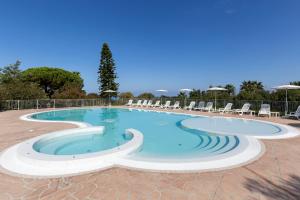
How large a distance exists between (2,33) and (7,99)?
6.65 meters

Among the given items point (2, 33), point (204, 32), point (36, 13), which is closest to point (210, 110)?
point (204, 32)

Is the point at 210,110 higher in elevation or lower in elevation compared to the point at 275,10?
lower

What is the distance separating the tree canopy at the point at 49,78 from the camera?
90.5 feet

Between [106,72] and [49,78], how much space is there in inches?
397

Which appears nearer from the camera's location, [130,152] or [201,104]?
[130,152]

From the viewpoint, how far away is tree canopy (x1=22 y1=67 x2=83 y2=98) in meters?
27.6

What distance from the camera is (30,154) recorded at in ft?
13.6

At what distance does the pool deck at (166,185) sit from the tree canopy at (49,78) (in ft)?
84.3

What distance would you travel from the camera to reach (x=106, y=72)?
24.6m

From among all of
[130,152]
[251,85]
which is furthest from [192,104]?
[251,85]

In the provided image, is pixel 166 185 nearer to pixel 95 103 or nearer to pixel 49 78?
pixel 95 103

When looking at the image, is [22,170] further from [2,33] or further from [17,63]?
[17,63]

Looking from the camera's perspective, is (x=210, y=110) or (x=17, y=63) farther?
(x=17, y=63)

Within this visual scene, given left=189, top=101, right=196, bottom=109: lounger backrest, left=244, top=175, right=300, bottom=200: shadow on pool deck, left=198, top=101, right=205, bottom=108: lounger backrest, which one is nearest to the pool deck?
left=244, top=175, right=300, bottom=200: shadow on pool deck
